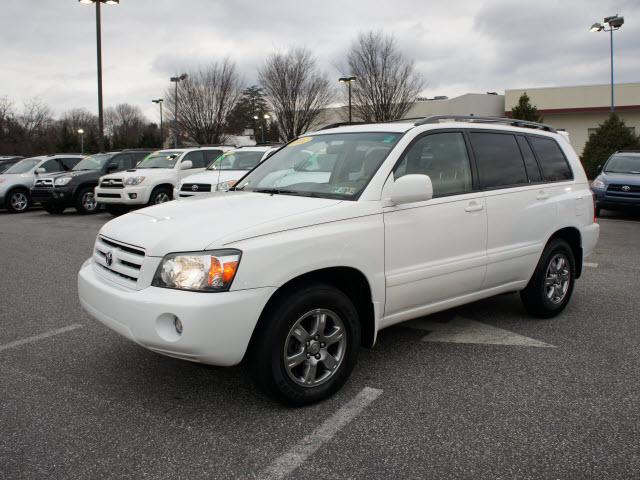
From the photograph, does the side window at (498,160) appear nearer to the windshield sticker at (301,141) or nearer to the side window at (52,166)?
the windshield sticker at (301,141)

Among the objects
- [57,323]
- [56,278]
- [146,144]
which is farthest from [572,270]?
[146,144]

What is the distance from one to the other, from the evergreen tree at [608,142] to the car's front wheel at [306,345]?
26.4 m

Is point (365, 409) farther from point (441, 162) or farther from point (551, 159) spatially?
point (551, 159)

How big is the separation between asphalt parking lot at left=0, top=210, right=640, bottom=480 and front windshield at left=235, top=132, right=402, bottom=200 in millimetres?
1301

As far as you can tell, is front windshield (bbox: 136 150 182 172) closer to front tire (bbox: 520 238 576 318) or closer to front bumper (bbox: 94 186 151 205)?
front bumper (bbox: 94 186 151 205)

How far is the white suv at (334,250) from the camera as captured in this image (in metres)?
3.18

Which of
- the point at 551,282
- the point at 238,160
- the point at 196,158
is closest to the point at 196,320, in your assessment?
the point at 551,282

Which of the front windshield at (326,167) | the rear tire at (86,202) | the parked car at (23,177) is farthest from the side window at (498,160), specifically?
the parked car at (23,177)

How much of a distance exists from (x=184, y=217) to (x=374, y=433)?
67.4 inches

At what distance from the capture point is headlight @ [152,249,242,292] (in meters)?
3.13

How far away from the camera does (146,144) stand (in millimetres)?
57469

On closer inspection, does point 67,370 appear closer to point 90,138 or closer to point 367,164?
point 367,164

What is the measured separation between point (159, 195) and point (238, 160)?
238 centimetres

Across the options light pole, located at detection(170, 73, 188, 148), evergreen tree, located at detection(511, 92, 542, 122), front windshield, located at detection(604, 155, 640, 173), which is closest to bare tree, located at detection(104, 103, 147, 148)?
light pole, located at detection(170, 73, 188, 148)
